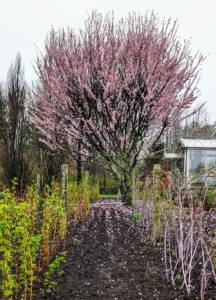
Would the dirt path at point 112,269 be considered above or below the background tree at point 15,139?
below

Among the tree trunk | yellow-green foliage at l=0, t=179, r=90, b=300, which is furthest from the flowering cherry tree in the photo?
yellow-green foliage at l=0, t=179, r=90, b=300

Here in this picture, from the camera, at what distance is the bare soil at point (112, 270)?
3.18 metres

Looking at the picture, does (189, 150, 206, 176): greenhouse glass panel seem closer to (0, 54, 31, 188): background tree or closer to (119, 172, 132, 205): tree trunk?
(119, 172, 132, 205): tree trunk

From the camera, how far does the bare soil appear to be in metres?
3.18

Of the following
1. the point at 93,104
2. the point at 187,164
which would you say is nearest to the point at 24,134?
the point at 93,104

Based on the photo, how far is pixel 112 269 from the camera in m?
3.88

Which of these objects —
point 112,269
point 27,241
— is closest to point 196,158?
point 112,269

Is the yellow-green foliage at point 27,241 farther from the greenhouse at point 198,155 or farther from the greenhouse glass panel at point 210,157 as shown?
the greenhouse glass panel at point 210,157

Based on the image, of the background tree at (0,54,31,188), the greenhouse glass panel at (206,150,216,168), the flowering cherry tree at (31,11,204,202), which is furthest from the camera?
the greenhouse glass panel at (206,150,216,168)

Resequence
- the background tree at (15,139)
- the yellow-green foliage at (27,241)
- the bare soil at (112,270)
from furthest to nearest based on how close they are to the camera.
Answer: the background tree at (15,139)
the bare soil at (112,270)
the yellow-green foliage at (27,241)

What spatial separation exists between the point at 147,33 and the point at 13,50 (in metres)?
7.40

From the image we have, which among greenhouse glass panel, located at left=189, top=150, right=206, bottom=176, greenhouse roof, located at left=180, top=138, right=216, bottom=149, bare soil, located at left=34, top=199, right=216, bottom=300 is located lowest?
bare soil, located at left=34, top=199, right=216, bottom=300

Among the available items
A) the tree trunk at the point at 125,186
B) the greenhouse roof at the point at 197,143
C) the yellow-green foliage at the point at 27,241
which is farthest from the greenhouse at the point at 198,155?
the yellow-green foliage at the point at 27,241

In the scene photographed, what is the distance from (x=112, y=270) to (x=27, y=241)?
1355 mm
